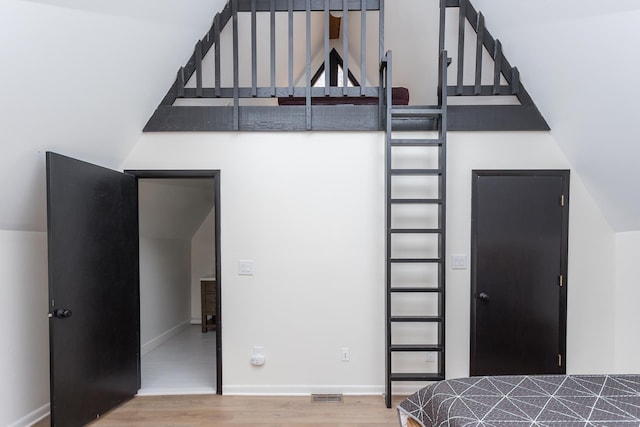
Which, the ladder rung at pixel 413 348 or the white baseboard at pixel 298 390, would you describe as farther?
the white baseboard at pixel 298 390

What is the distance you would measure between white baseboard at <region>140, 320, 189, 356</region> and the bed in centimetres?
311

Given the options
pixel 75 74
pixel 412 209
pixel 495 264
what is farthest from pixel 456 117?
pixel 75 74

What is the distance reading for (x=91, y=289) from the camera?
97.3 inches

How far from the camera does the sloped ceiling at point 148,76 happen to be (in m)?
1.83

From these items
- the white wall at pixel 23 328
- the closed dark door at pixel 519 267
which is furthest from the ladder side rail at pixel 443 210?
the white wall at pixel 23 328

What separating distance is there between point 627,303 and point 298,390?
2.70m

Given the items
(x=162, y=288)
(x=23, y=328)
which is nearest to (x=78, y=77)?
(x=23, y=328)

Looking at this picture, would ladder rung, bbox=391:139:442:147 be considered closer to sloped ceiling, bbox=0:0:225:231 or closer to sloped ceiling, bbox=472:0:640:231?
sloped ceiling, bbox=472:0:640:231

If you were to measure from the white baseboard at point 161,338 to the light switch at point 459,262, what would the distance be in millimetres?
3208

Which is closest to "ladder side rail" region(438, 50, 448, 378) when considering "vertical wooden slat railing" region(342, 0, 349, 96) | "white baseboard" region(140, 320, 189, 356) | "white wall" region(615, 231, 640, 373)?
"vertical wooden slat railing" region(342, 0, 349, 96)

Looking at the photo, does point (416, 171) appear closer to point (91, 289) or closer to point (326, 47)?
point (326, 47)

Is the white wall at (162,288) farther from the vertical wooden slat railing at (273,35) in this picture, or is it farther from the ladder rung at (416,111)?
the ladder rung at (416,111)

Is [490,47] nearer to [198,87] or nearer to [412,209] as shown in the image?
[412,209]

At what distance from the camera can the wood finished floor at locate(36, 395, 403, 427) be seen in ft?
8.22
